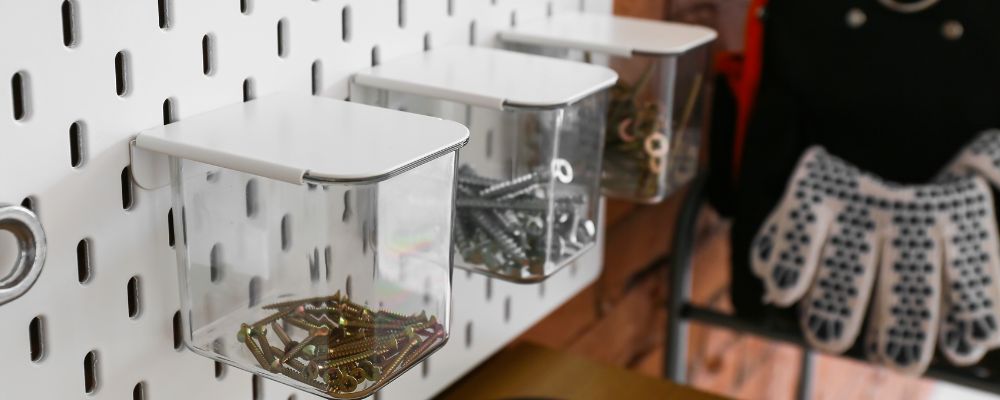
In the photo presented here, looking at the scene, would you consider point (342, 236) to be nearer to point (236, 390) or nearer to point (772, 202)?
point (236, 390)

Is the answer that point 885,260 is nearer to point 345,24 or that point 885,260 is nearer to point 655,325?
point 655,325

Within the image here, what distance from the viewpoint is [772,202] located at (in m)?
1.26

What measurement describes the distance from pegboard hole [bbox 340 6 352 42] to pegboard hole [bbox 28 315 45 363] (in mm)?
305

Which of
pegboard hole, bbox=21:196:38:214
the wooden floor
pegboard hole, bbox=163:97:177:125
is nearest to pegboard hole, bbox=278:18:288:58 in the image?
pegboard hole, bbox=163:97:177:125

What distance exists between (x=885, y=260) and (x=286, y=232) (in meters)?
0.76

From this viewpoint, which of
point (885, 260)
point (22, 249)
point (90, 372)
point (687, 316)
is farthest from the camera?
point (687, 316)

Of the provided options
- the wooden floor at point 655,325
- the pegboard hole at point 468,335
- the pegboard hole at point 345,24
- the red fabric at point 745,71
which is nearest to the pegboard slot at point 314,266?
the pegboard hole at point 345,24

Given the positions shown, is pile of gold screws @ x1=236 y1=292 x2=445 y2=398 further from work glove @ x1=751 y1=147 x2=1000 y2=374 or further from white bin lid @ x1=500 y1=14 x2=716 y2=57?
work glove @ x1=751 y1=147 x2=1000 y2=374

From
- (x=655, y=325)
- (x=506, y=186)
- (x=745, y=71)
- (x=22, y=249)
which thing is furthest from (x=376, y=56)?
(x=655, y=325)

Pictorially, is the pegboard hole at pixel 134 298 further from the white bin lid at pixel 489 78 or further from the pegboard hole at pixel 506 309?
the pegboard hole at pixel 506 309

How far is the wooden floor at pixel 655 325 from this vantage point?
1.41 m

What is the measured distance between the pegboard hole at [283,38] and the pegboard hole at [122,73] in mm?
135

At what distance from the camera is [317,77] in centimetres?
79

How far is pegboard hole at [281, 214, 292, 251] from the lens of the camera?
0.64 meters
